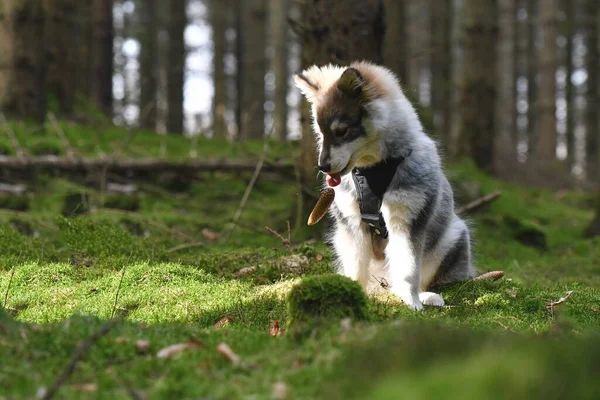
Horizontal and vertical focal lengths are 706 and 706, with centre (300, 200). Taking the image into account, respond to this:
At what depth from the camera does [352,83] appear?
16.7ft

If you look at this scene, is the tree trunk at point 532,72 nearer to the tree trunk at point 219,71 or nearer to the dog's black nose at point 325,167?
the tree trunk at point 219,71

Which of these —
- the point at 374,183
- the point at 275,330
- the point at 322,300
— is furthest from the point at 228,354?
the point at 374,183

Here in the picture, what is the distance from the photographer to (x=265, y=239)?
833 cm

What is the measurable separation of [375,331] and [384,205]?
2.08 metres

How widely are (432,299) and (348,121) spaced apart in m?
1.56

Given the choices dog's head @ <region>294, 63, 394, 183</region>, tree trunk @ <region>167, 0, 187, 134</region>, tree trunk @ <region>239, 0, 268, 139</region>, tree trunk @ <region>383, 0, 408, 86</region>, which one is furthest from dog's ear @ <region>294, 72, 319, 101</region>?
tree trunk @ <region>239, 0, 268, 139</region>

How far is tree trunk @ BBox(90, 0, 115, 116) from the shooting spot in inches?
816

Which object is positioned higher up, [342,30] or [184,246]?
[342,30]

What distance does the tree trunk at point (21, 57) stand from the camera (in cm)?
1198

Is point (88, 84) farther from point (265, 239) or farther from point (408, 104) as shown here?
point (408, 104)

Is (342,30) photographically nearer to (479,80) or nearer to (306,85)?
(306,85)

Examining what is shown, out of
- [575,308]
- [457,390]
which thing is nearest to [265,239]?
[575,308]

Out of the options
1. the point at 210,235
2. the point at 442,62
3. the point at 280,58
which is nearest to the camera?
the point at 210,235

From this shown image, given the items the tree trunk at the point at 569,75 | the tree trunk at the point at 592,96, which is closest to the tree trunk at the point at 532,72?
the tree trunk at the point at 569,75
